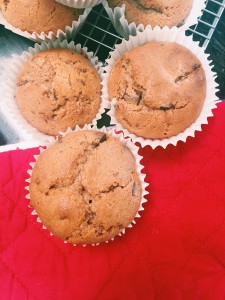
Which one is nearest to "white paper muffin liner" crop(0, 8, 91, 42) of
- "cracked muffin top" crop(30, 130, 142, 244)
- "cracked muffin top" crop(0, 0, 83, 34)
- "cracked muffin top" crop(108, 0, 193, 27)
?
"cracked muffin top" crop(0, 0, 83, 34)

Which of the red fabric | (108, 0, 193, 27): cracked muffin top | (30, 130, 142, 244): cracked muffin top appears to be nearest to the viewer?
(30, 130, 142, 244): cracked muffin top

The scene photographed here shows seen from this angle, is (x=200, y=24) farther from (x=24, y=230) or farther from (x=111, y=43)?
(x=24, y=230)

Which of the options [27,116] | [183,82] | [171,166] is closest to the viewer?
[183,82]

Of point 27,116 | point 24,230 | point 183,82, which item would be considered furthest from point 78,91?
point 24,230

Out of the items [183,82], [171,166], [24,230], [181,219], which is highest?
[183,82]

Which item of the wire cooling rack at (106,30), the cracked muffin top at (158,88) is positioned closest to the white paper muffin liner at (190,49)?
the cracked muffin top at (158,88)

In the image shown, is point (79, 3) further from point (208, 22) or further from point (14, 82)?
point (208, 22)

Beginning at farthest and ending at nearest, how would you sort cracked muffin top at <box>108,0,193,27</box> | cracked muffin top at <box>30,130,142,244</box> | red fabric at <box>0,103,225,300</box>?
red fabric at <box>0,103,225,300</box> < cracked muffin top at <box>108,0,193,27</box> < cracked muffin top at <box>30,130,142,244</box>

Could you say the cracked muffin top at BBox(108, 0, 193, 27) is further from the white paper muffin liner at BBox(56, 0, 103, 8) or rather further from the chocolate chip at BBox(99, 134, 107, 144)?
the chocolate chip at BBox(99, 134, 107, 144)
